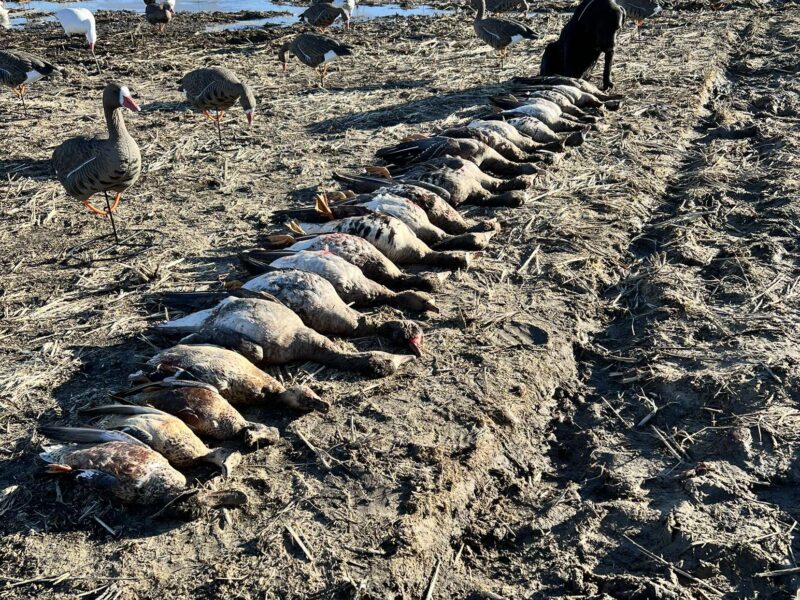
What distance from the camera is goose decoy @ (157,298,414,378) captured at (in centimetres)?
402

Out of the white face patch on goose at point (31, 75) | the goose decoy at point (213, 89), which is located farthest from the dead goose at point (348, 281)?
the white face patch on goose at point (31, 75)

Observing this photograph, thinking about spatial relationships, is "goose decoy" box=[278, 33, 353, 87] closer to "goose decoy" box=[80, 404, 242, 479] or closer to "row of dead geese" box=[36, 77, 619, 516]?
"row of dead geese" box=[36, 77, 619, 516]

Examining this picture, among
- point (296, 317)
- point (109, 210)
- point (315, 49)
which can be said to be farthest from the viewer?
point (315, 49)

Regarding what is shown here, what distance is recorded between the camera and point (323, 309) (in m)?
4.44

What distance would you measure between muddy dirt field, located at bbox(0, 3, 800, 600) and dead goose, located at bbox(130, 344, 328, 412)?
135mm

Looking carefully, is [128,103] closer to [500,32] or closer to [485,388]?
[485,388]

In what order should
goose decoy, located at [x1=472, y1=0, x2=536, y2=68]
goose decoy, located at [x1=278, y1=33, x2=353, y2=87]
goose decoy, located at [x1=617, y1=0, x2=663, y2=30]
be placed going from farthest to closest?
goose decoy, located at [x1=617, y1=0, x2=663, y2=30]
goose decoy, located at [x1=472, y1=0, x2=536, y2=68]
goose decoy, located at [x1=278, y1=33, x2=353, y2=87]

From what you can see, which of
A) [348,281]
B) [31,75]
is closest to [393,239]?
[348,281]

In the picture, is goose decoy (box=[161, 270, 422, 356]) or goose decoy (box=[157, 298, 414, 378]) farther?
goose decoy (box=[161, 270, 422, 356])

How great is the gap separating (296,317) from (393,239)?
129 centimetres

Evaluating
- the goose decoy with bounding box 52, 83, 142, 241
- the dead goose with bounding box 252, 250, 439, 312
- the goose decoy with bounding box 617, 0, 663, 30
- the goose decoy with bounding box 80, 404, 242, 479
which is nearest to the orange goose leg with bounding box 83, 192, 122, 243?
the goose decoy with bounding box 52, 83, 142, 241

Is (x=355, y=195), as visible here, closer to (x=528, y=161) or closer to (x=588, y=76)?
(x=528, y=161)

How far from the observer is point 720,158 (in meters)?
7.67

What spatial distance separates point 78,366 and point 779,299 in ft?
15.2
